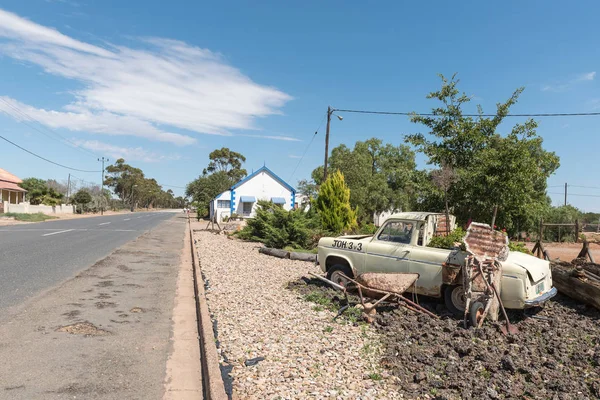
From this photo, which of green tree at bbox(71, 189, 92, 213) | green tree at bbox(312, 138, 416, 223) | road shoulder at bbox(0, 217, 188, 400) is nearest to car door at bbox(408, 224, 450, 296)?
road shoulder at bbox(0, 217, 188, 400)

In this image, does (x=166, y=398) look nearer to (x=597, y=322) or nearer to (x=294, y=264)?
(x=597, y=322)

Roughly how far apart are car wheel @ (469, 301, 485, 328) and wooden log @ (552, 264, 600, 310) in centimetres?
218

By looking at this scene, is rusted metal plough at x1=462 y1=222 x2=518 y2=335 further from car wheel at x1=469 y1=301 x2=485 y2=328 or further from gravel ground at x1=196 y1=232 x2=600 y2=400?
gravel ground at x1=196 y1=232 x2=600 y2=400

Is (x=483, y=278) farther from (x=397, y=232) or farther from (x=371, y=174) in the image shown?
(x=371, y=174)

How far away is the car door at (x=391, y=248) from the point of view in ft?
23.4

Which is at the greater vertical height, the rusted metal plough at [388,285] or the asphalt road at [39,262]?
the rusted metal plough at [388,285]

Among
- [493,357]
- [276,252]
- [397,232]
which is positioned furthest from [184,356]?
[276,252]

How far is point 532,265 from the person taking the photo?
6.19 m

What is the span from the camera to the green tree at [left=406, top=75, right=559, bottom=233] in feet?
37.8

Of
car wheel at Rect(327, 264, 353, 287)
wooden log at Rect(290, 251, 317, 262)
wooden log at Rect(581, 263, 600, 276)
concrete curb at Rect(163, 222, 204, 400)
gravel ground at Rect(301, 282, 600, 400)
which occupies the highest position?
wooden log at Rect(581, 263, 600, 276)

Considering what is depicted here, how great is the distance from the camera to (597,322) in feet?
19.9

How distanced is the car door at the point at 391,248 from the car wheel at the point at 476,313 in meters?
1.44

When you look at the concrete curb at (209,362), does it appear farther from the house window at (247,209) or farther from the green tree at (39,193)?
the green tree at (39,193)

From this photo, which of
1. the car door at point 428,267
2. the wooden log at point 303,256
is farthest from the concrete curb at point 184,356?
the wooden log at point 303,256
